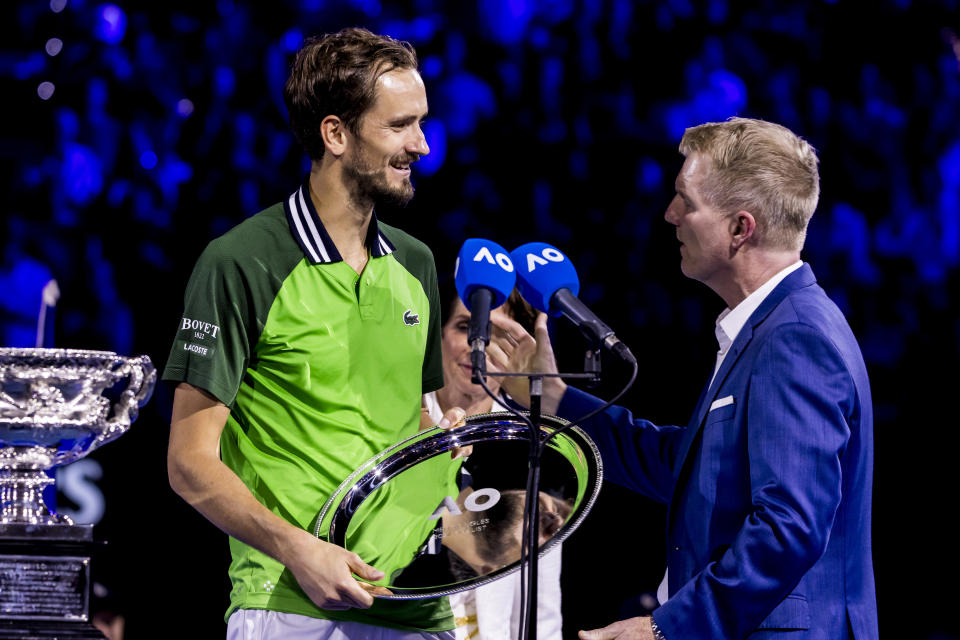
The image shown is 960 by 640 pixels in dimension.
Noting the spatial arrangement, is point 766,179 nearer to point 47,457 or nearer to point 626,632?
point 626,632

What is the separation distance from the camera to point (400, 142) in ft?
6.32

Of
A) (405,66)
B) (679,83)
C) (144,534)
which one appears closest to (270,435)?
(405,66)

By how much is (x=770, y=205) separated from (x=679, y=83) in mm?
1626

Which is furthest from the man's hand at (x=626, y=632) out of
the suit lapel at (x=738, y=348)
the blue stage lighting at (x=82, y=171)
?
the blue stage lighting at (x=82, y=171)

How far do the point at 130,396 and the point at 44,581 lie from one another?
1.07ft

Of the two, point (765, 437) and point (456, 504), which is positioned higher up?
point (765, 437)

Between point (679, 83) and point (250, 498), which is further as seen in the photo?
point (679, 83)

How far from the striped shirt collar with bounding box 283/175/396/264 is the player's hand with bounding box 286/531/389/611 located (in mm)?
475

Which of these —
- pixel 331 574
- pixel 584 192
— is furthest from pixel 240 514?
pixel 584 192

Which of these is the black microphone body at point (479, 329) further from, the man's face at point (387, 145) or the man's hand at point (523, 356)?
the man's hand at point (523, 356)

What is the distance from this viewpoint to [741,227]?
76.1 inches

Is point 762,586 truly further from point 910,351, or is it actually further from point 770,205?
point 910,351

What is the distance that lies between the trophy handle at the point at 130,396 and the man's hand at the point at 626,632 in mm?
802

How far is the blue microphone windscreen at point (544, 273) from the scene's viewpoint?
1.68 m
